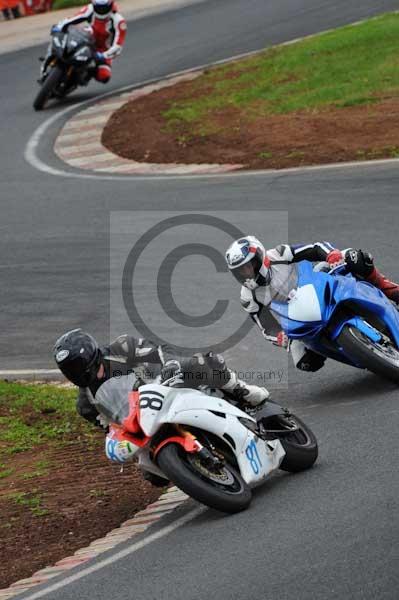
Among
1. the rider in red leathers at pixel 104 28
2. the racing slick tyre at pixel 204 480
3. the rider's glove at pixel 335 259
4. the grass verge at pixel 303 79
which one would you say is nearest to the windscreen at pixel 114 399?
the racing slick tyre at pixel 204 480

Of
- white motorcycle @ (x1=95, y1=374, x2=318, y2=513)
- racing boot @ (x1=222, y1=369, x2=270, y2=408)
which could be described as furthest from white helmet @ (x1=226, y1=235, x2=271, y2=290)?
white motorcycle @ (x1=95, y1=374, x2=318, y2=513)

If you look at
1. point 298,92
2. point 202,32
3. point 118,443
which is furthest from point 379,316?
point 202,32

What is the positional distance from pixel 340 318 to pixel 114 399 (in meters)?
2.87

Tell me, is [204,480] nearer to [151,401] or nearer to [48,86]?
[151,401]

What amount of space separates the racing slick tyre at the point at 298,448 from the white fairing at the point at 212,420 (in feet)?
0.63

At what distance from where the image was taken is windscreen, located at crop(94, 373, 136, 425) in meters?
7.93

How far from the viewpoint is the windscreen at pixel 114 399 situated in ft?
26.0

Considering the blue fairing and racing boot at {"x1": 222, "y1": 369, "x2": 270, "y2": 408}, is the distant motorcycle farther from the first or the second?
racing boot at {"x1": 222, "y1": 369, "x2": 270, "y2": 408}

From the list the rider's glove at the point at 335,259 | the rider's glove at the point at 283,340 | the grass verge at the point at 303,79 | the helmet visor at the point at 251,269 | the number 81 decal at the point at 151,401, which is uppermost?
the number 81 decal at the point at 151,401

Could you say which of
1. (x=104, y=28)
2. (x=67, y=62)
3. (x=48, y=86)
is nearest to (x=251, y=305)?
(x=67, y=62)

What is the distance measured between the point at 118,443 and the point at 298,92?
15307 millimetres

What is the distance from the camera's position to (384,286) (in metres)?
10.9

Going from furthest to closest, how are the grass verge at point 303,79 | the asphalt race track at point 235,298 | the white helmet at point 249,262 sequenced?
the grass verge at point 303,79
the white helmet at point 249,262
the asphalt race track at point 235,298

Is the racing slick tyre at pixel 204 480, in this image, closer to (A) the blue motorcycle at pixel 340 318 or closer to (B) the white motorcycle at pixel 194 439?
(B) the white motorcycle at pixel 194 439
